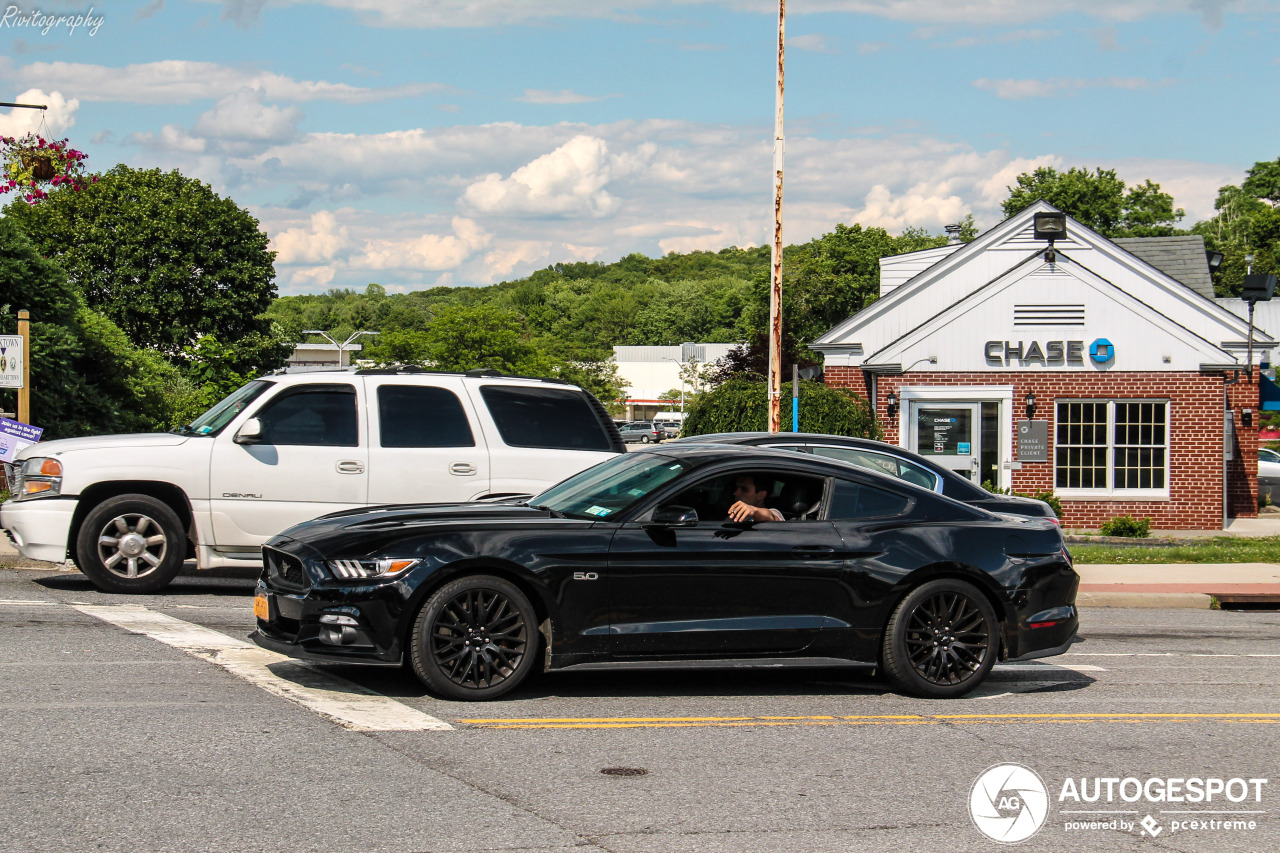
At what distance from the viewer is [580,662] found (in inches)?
282

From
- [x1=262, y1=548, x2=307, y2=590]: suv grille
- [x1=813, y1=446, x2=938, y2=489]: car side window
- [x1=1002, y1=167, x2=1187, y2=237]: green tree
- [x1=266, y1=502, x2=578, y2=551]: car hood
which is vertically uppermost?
[x1=1002, y1=167, x2=1187, y2=237]: green tree

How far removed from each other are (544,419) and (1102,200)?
6535 cm

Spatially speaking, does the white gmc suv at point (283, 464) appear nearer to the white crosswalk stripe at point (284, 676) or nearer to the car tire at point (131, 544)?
the car tire at point (131, 544)

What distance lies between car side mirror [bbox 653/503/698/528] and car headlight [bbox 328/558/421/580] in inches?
55.5

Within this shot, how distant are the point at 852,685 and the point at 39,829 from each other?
497 cm

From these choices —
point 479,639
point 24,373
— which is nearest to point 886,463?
point 479,639

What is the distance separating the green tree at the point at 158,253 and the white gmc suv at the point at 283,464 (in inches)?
1571

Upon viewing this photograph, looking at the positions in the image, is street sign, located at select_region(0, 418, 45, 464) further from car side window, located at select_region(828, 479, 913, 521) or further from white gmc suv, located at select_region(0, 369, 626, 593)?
car side window, located at select_region(828, 479, 913, 521)

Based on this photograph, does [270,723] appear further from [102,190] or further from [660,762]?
[102,190]

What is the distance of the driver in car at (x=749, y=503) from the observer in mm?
7582

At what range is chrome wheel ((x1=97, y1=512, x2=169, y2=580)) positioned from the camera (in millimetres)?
10594

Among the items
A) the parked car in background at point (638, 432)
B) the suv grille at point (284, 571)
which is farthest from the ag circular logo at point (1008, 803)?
the parked car in background at point (638, 432)

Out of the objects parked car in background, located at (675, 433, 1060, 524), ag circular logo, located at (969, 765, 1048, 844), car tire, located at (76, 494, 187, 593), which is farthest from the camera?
car tire, located at (76, 494, 187, 593)

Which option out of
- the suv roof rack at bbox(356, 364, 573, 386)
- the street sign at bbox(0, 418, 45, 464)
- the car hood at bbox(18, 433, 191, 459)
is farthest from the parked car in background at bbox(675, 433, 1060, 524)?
the street sign at bbox(0, 418, 45, 464)
